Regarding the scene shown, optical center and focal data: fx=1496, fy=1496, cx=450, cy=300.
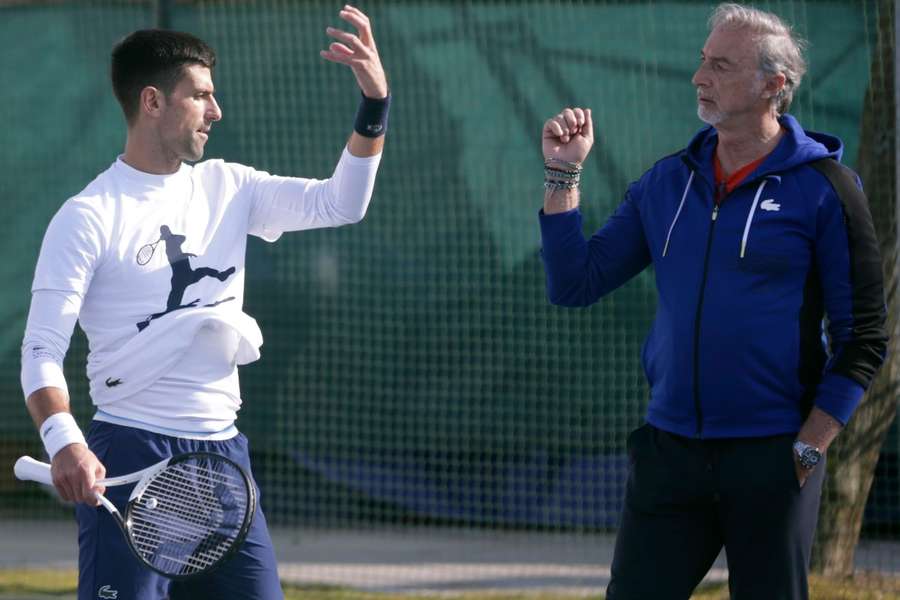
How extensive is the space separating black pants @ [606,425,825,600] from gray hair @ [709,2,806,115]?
805mm

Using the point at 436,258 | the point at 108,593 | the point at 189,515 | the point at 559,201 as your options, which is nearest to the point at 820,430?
the point at 559,201

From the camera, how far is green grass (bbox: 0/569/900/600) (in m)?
5.71

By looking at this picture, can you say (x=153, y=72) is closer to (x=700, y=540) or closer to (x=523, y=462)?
(x=700, y=540)

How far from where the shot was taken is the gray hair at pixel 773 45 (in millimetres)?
3400

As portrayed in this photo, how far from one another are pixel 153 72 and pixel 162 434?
85 centimetres

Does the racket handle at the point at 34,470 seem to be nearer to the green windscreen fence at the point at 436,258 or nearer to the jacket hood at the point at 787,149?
the jacket hood at the point at 787,149

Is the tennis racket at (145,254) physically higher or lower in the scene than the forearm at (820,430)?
higher

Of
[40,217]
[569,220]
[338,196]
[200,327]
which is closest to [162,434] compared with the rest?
[200,327]

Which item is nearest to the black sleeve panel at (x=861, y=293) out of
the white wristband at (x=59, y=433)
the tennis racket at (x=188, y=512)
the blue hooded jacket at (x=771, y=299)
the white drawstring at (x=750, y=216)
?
the blue hooded jacket at (x=771, y=299)

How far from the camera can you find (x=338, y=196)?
3.58 m

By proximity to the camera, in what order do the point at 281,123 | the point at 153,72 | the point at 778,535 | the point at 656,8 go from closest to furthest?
the point at 778,535 → the point at 153,72 → the point at 656,8 → the point at 281,123

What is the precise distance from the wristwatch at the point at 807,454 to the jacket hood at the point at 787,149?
24.0 inches

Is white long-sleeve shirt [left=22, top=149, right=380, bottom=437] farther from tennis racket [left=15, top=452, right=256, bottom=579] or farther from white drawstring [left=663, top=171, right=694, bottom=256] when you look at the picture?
white drawstring [left=663, top=171, right=694, bottom=256]

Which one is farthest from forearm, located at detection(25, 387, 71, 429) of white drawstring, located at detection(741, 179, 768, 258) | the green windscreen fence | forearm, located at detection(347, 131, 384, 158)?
the green windscreen fence
